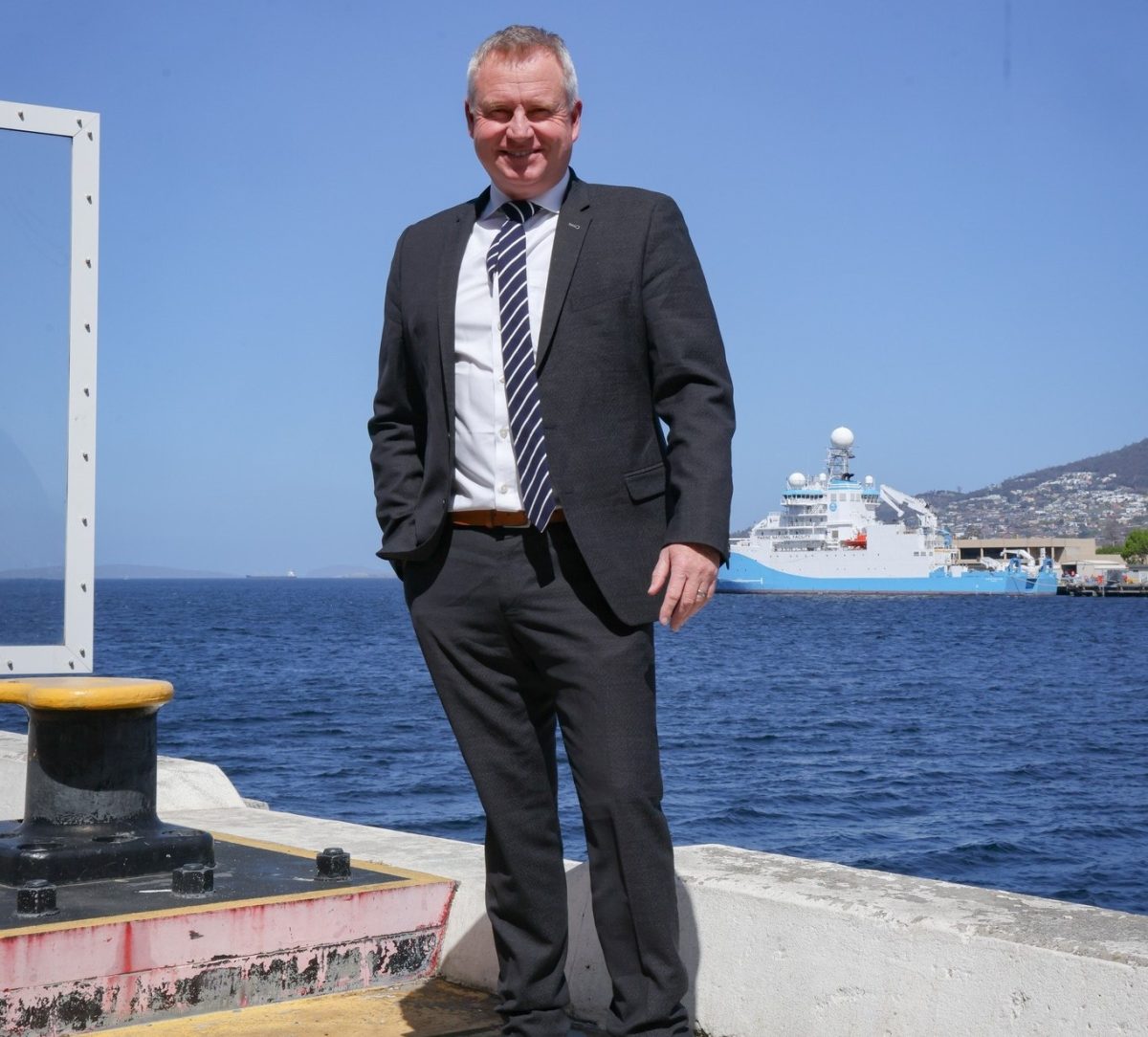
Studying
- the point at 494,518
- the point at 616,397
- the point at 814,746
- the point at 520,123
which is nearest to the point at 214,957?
the point at 494,518

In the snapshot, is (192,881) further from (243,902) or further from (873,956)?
(873,956)

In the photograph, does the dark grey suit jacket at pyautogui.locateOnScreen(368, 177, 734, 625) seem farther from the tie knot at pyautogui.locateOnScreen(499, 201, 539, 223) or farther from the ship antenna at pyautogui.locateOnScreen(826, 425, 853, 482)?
the ship antenna at pyautogui.locateOnScreen(826, 425, 853, 482)

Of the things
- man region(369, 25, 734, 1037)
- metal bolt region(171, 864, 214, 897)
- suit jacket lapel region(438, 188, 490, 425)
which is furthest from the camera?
metal bolt region(171, 864, 214, 897)

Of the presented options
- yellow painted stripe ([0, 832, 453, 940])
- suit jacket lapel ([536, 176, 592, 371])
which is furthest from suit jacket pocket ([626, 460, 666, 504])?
yellow painted stripe ([0, 832, 453, 940])

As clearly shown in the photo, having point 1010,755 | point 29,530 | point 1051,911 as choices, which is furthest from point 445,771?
point 1051,911

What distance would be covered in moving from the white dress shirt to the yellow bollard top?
1.06m

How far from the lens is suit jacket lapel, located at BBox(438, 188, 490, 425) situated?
7.11 feet

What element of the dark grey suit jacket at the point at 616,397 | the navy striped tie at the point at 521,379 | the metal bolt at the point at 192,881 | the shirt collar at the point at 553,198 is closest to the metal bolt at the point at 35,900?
the metal bolt at the point at 192,881

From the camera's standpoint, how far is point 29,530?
10.7 ft

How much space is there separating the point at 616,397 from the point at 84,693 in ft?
4.34

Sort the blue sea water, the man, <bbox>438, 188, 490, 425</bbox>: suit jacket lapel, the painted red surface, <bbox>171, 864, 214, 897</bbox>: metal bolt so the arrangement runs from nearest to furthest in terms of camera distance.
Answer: the man, <bbox>438, 188, 490, 425</bbox>: suit jacket lapel, the painted red surface, <bbox>171, 864, 214, 897</bbox>: metal bolt, the blue sea water

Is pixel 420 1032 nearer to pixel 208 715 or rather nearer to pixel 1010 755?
pixel 1010 755

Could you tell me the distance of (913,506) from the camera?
79625 mm

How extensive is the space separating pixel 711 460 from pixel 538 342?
311 mm
